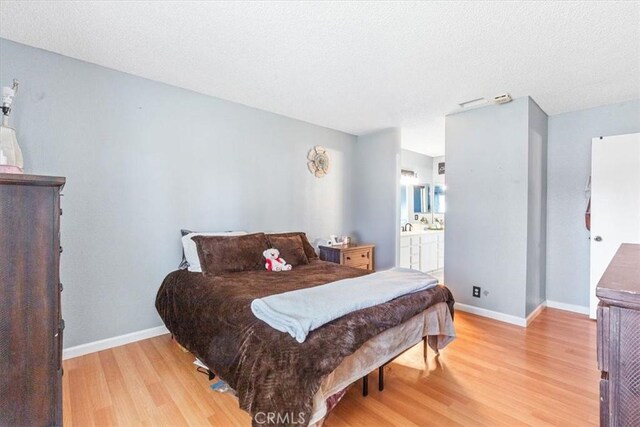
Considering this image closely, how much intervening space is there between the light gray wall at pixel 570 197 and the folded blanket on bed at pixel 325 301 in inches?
99.3

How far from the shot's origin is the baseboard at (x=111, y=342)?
239 cm

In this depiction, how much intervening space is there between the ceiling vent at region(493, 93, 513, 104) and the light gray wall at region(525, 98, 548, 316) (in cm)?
25

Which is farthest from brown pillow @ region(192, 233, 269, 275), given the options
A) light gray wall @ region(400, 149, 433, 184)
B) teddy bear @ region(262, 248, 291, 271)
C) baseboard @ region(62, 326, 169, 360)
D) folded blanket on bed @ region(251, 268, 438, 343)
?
light gray wall @ region(400, 149, 433, 184)

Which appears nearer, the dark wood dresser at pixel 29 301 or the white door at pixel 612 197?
the dark wood dresser at pixel 29 301

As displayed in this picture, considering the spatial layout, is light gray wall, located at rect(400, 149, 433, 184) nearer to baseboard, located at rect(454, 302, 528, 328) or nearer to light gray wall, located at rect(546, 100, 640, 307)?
light gray wall, located at rect(546, 100, 640, 307)

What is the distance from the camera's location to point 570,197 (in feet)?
11.8

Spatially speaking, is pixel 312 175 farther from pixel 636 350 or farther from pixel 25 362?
pixel 636 350

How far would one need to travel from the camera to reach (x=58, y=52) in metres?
2.34

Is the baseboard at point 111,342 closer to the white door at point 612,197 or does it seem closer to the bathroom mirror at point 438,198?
the white door at point 612,197

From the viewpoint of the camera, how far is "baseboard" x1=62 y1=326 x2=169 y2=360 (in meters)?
2.39

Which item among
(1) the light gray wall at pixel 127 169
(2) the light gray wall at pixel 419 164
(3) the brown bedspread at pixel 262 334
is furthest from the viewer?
(2) the light gray wall at pixel 419 164

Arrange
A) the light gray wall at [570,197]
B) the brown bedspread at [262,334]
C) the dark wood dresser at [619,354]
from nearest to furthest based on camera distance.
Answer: the dark wood dresser at [619,354] < the brown bedspread at [262,334] < the light gray wall at [570,197]

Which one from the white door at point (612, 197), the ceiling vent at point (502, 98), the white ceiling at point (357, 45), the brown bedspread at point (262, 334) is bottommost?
the brown bedspread at point (262, 334)

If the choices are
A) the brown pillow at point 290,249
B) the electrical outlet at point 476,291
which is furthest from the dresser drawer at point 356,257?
the electrical outlet at point 476,291
